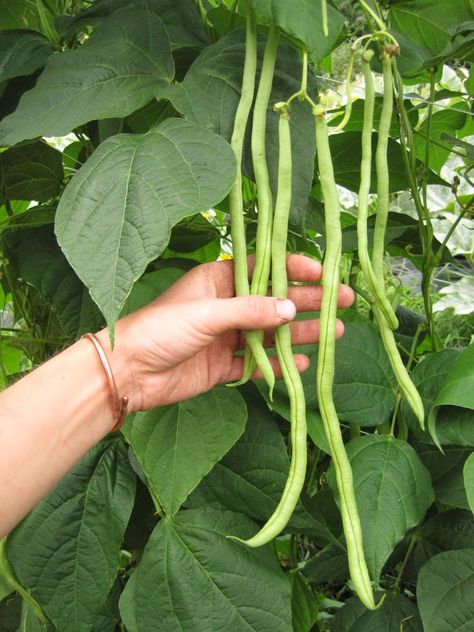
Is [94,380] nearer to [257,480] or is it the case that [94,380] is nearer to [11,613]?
[257,480]

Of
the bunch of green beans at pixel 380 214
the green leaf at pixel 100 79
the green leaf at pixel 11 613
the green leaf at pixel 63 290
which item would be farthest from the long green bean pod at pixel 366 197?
the green leaf at pixel 11 613

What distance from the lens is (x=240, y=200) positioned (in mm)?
657

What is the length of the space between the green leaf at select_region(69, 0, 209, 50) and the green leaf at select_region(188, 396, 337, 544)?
41 centimetres

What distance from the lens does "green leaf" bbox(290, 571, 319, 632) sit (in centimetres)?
97

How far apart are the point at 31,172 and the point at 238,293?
15.0 inches

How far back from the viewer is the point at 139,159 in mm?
630

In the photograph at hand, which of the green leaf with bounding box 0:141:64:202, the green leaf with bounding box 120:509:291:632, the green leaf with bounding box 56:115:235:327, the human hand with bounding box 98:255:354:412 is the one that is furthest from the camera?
the green leaf with bounding box 0:141:64:202

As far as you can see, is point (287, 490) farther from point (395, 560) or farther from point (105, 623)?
point (105, 623)

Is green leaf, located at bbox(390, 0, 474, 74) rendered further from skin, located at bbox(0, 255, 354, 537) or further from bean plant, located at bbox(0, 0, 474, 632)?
skin, located at bbox(0, 255, 354, 537)

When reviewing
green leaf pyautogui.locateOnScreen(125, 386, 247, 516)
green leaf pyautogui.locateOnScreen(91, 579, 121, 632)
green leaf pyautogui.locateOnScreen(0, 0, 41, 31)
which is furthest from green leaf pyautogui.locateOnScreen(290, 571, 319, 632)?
green leaf pyautogui.locateOnScreen(0, 0, 41, 31)

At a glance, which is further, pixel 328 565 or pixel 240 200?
pixel 328 565

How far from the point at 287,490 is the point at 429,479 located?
0.20m

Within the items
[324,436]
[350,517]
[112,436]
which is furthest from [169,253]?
[350,517]

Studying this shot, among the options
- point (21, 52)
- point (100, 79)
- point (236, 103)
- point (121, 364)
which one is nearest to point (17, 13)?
point (21, 52)
